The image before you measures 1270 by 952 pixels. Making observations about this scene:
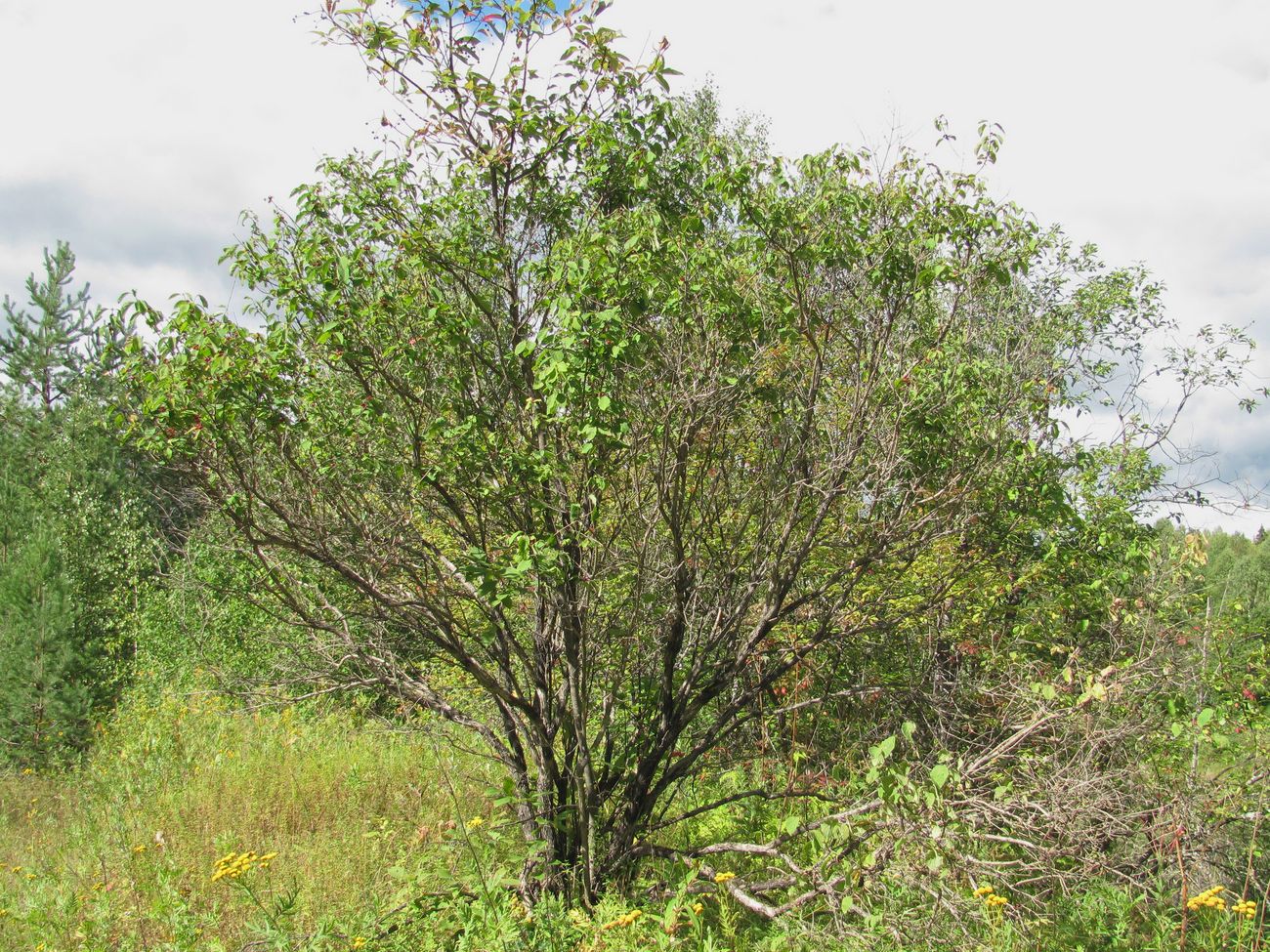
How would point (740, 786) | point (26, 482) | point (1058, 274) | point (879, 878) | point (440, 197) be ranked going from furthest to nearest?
point (26, 482), point (1058, 274), point (740, 786), point (440, 197), point (879, 878)

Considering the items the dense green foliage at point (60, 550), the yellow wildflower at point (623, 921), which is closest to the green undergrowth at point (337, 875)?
the yellow wildflower at point (623, 921)

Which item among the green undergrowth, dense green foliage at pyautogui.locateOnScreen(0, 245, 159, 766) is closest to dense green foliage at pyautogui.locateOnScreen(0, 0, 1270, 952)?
the green undergrowth

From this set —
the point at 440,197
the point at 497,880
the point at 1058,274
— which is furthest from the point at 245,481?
the point at 1058,274

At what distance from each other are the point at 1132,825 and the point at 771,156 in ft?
12.4

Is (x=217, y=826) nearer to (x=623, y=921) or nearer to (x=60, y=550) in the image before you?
(x=623, y=921)

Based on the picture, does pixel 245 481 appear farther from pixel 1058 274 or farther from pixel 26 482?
pixel 26 482

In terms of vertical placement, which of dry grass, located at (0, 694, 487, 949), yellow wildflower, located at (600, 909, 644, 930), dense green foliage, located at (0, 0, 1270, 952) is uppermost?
dense green foliage, located at (0, 0, 1270, 952)

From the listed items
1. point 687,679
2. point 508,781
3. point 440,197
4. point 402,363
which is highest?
point 440,197

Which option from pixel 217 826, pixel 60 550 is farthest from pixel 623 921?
pixel 60 550

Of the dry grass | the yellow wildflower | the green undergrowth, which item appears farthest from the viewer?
the dry grass

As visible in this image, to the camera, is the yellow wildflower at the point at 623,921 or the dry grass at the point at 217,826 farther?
the dry grass at the point at 217,826

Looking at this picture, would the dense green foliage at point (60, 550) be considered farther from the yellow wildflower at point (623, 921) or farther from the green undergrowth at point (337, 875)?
the yellow wildflower at point (623, 921)

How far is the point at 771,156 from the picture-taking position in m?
4.09

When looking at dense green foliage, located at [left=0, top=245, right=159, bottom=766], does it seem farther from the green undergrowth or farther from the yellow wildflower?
the yellow wildflower
